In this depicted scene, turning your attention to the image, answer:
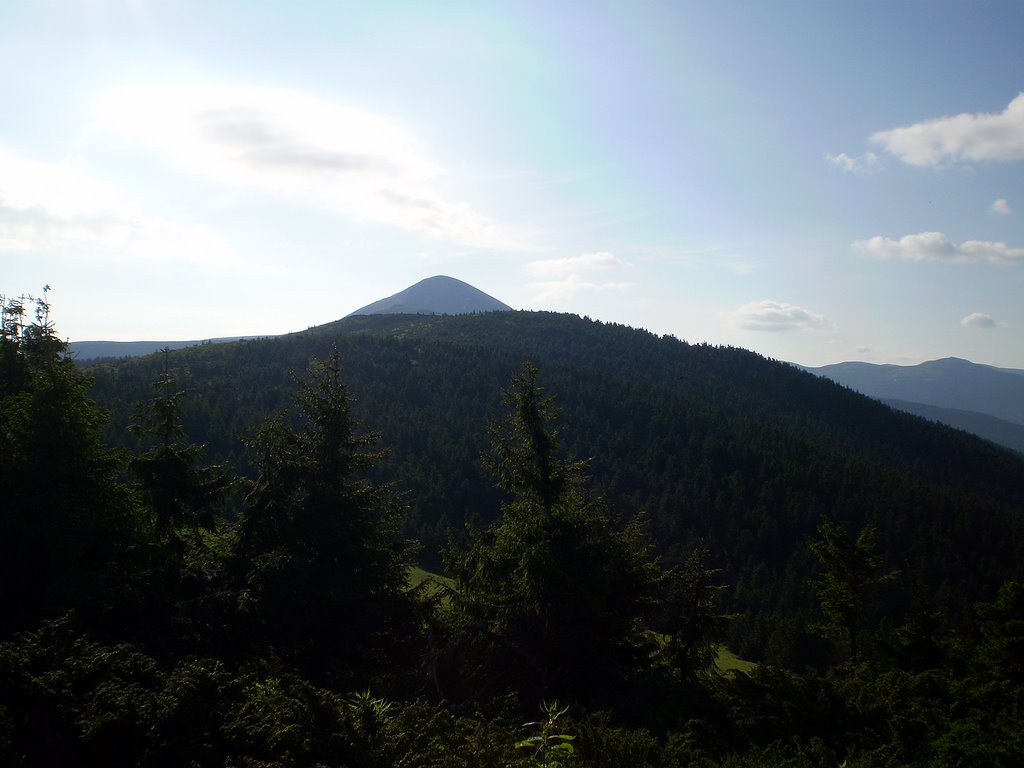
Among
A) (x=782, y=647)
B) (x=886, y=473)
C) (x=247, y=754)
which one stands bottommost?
(x=782, y=647)

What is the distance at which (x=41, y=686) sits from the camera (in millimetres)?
6121

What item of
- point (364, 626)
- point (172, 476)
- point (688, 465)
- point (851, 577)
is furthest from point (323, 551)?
point (688, 465)

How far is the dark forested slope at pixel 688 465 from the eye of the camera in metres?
84.2

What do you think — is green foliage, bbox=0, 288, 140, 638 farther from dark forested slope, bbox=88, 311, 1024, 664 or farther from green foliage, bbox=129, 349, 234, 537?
dark forested slope, bbox=88, 311, 1024, 664

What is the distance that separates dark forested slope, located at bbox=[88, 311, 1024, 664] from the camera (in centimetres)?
8425

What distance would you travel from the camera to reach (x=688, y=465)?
114562 millimetres

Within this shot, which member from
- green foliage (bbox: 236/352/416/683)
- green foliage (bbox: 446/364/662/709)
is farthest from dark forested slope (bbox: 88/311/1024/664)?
green foliage (bbox: 236/352/416/683)

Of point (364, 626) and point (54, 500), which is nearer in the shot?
point (54, 500)

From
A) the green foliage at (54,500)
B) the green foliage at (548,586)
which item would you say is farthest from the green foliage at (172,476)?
the green foliage at (548,586)

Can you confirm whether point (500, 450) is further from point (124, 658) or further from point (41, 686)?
point (41, 686)

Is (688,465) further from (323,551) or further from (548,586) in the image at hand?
(323,551)

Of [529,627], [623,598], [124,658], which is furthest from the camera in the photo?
[623,598]

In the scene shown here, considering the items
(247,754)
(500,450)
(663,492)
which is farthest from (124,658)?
(663,492)

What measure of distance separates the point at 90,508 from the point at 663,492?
99.1 m
